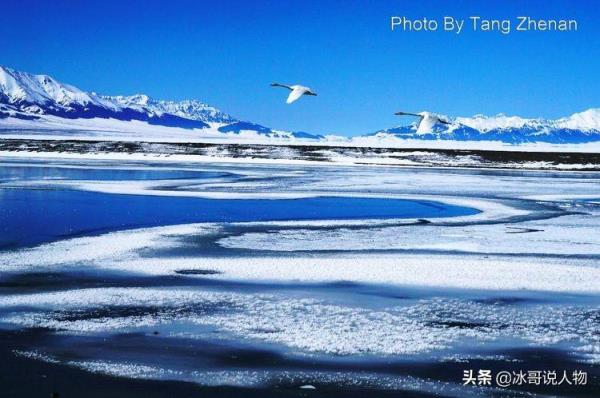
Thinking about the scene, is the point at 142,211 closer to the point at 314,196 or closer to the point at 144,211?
the point at 144,211

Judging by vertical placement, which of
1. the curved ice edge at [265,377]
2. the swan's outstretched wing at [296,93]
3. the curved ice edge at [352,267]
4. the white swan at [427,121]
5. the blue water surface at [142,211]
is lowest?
the curved ice edge at [265,377]

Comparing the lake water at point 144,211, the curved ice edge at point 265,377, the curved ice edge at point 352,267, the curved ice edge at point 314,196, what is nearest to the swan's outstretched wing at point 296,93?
the curved ice edge at point 314,196

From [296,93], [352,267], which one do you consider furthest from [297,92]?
[352,267]

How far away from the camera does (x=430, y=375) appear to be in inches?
231

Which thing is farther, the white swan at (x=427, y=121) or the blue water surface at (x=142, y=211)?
the white swan at (x=427, y=121)

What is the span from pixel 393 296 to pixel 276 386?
326 cm

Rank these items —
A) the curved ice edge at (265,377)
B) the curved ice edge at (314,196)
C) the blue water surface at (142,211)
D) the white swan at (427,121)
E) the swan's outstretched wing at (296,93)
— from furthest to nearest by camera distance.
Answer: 1. the curved ice edge at (314,196)
2. the swan's outstretched wing at (296,93)
3. the white swan at (427,121)
4. the blue water surface at (142,211)
5. the curved ice edge at (265,377)

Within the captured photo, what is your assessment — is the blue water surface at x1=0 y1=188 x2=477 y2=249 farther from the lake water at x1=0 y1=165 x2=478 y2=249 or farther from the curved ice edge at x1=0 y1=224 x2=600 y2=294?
the curved ice edge at x1=0 y1=224 x2=600 y2=294

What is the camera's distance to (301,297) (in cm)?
848

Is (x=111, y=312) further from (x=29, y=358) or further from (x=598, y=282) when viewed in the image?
(x=598, y=282)

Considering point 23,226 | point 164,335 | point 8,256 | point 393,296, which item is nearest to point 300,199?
point 23,226

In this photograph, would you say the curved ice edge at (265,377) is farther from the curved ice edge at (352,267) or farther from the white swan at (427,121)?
the white swan at (427,121)

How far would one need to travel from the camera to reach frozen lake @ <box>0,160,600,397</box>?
19.9 feet

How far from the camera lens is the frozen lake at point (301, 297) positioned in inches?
238
